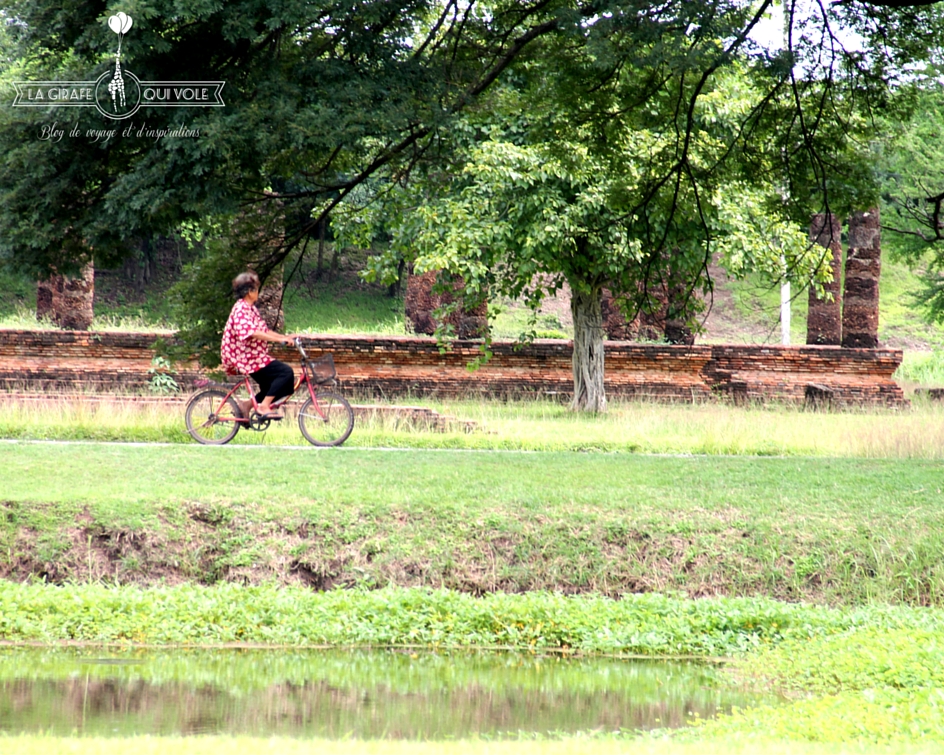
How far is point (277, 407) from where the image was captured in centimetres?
1184

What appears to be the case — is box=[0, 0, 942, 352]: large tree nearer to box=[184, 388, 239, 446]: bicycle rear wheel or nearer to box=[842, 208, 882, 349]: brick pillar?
box=[184, 388, 239, 446]: bicycle rear wheel

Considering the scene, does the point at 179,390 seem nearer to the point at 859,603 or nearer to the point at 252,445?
the point at 252,445

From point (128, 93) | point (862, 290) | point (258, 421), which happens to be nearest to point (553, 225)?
point (258, 421)

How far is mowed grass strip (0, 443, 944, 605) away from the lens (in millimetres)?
7891

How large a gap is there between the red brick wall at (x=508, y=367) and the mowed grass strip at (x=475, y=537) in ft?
34.5

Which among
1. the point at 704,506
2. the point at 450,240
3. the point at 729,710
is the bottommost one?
the point at 729,710

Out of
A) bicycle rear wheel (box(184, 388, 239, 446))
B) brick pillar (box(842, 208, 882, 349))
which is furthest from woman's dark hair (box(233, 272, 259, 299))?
brick pillar (box(842, 208, 882, 349))

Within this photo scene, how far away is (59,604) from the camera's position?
675 cm

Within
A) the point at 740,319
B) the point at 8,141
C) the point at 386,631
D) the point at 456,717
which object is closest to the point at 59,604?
the point at 386,631

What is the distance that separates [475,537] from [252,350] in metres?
4.18

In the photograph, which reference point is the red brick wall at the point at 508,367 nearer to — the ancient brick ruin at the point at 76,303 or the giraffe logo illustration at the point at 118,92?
the ancient brick ruin at the point at 76,303

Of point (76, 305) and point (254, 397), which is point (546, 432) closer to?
point (254, 397)

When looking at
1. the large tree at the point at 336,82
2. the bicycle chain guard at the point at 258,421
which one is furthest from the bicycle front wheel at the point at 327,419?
the large tree at the point at 336,82

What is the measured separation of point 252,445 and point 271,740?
8.16m
